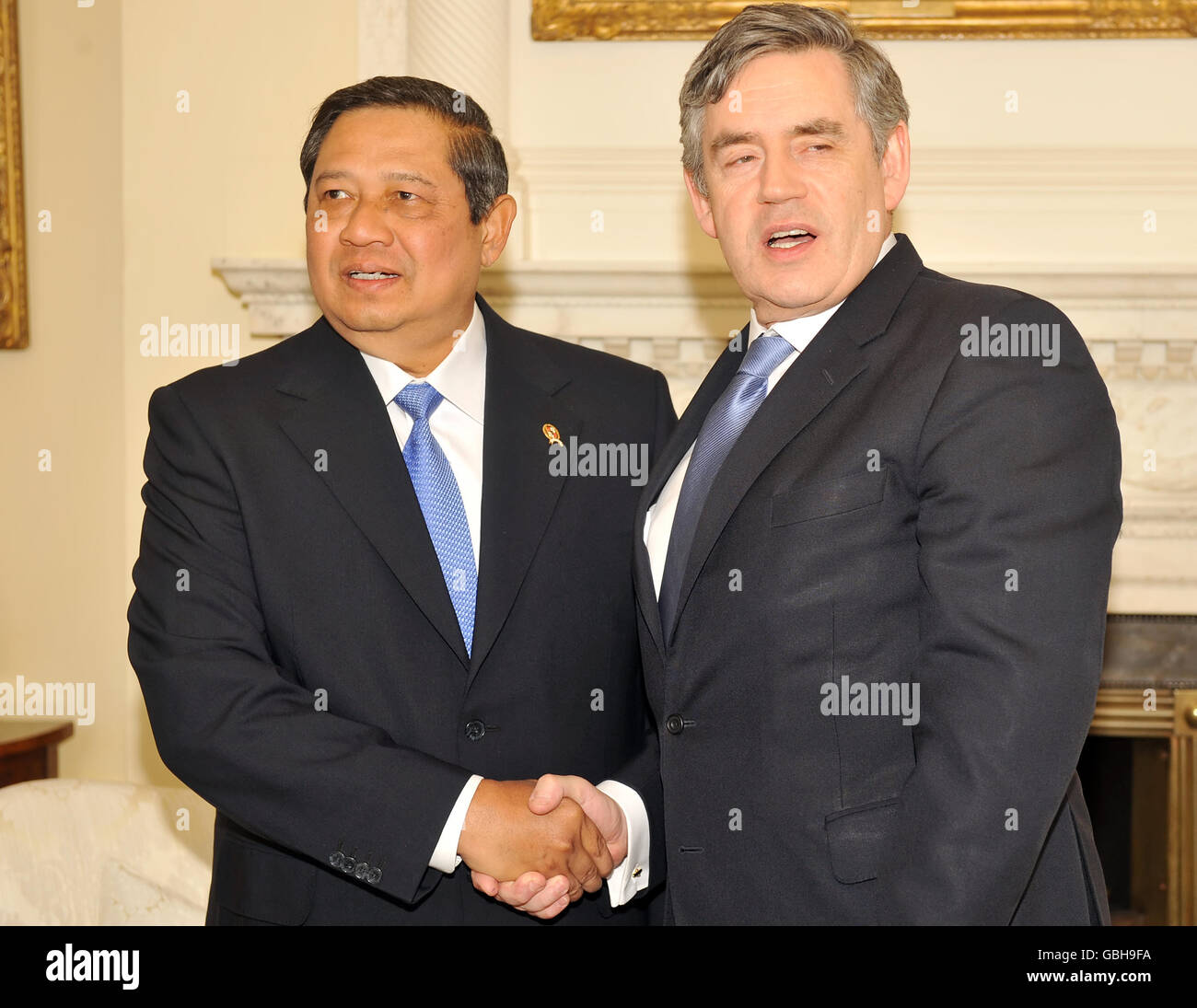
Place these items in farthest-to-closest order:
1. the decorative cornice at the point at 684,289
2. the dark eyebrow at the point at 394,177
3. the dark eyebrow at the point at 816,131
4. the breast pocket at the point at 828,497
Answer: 1. the decorative cornice at the point at 684,289
2. the dark eyebrow at the point at 394,177
3. the dark eyebrow at the point at 816,131
4. the breast pocket at the point at 828,497

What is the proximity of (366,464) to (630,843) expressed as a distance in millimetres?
680

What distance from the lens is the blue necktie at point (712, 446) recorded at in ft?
5.41

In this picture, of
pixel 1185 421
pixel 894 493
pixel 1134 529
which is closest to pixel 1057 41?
pixel 1185 421

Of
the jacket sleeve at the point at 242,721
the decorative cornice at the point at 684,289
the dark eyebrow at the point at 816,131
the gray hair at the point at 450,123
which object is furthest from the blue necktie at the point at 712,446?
the decorative cornice at the point at 684,289

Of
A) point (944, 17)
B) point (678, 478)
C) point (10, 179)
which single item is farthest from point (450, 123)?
point (10, 179)

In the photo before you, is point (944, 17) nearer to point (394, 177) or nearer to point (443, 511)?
point (394, 177)

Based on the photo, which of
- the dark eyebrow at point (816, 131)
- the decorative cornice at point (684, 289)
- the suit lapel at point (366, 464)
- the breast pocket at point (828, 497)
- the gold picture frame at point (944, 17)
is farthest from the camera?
the gold picture frame at point (944, 17)

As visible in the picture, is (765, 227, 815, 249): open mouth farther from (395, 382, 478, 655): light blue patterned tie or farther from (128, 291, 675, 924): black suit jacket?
(395, 382, 478, 655): light blue patterned tie

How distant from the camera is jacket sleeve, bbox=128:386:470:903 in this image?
167 centimetres

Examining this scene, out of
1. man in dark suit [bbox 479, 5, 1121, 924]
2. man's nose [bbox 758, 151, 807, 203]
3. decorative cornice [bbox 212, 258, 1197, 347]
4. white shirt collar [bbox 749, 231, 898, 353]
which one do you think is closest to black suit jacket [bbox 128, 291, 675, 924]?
man in dark suit [bbox 479, 5, 1121, 924]

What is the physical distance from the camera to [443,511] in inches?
74.2

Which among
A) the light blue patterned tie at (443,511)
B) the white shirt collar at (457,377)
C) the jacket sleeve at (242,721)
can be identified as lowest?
the jacket sleeve at (242,721)

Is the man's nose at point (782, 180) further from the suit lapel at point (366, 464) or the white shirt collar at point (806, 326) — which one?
the suit lapel at point (366, 464)

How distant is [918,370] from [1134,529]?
2087 mm
